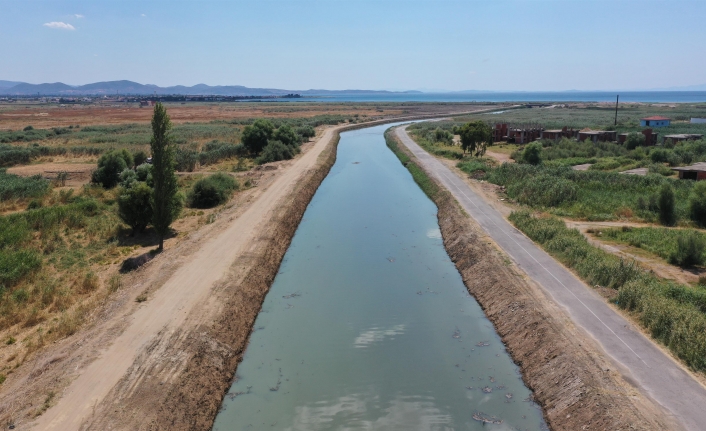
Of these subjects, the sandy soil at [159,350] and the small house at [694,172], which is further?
the small house at [694,172]

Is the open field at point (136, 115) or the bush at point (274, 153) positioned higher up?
the open field at point (136, 115)

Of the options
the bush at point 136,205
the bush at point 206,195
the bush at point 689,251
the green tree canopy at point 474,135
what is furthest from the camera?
the green tree canopy at point 474,135

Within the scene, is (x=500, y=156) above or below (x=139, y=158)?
below

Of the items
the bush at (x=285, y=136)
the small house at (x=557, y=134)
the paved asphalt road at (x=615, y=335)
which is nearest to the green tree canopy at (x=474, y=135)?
the small house at (x=557, y=134)

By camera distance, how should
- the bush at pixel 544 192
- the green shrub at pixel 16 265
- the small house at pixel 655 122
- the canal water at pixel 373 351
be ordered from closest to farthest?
the canal water at pixel 373 351
the green shrub at pixel 16 265
the bush at pixel 544 192
the small house at pixel 655 122

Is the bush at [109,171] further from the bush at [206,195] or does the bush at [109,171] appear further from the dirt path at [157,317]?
the dirt path at [157,317]

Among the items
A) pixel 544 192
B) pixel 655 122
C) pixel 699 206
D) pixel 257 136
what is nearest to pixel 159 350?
pixel 544 192

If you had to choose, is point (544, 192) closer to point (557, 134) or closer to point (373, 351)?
point (373, 351)

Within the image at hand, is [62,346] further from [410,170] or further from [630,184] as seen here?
[410,170]

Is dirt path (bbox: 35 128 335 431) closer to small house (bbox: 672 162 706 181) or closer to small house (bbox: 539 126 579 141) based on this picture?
small house (bbox: 672 162 706 181)
